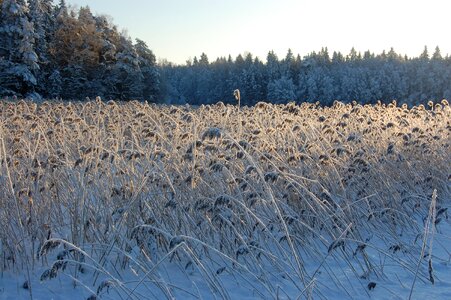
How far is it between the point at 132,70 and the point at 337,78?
42465mm

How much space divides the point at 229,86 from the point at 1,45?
5637 cm

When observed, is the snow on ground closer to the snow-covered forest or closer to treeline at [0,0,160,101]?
the snow-covered forest

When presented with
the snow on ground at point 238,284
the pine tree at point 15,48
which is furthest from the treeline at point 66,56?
the snow on ground at point 238,284

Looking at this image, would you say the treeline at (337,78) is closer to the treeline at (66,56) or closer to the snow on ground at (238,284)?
the treeline at (66,56)

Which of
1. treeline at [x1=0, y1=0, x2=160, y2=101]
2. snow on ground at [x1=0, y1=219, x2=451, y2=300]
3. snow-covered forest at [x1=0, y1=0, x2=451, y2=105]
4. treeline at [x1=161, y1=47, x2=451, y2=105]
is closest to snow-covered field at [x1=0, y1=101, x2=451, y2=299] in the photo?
snow on ground at [x1=0, y1=219, x2=451, y2=300]

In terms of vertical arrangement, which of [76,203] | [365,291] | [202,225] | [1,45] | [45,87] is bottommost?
[365,291]

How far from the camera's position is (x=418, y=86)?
67.8m

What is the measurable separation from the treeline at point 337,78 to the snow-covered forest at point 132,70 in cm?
14

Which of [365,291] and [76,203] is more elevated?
[76,203]

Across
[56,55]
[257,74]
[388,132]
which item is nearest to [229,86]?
[257,74]

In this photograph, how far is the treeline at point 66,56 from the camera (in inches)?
1173

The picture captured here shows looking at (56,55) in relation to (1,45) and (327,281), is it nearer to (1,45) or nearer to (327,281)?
(1,45)

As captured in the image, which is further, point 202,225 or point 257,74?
point 257,74

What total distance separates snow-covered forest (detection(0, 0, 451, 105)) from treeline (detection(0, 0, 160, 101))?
2.5 inches
